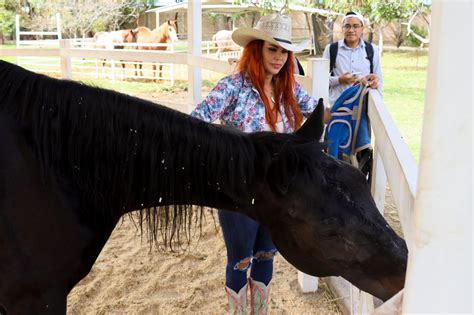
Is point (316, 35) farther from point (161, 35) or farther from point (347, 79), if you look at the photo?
point (347, 79)

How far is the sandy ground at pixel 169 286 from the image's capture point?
3105mm

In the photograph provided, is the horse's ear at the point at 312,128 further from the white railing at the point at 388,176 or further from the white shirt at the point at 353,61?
the white shirt at the point at 353,61

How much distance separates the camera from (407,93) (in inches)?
469

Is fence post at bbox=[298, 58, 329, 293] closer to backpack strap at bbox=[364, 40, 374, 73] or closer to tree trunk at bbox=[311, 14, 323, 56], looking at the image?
backpack strap at bbox=[364, 40, 374, 73]

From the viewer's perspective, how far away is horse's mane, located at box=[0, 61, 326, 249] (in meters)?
1.69

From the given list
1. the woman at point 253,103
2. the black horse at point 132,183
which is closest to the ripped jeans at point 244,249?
the woman at point 253,103

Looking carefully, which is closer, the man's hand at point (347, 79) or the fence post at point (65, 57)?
the man's hand at point (347, 79)

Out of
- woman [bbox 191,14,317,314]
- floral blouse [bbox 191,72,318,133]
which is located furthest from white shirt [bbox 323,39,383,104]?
floral blouse [bbox 191,72,318,133]

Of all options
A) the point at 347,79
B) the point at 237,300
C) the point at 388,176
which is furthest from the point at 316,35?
the point at 388,176

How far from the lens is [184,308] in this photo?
3098 mm

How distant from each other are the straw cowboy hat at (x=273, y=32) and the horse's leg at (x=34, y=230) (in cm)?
116

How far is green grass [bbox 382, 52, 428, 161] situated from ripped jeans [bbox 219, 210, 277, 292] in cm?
266

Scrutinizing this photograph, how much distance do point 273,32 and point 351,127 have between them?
0.98 meters

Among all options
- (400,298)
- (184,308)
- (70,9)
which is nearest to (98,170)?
(400,298)
